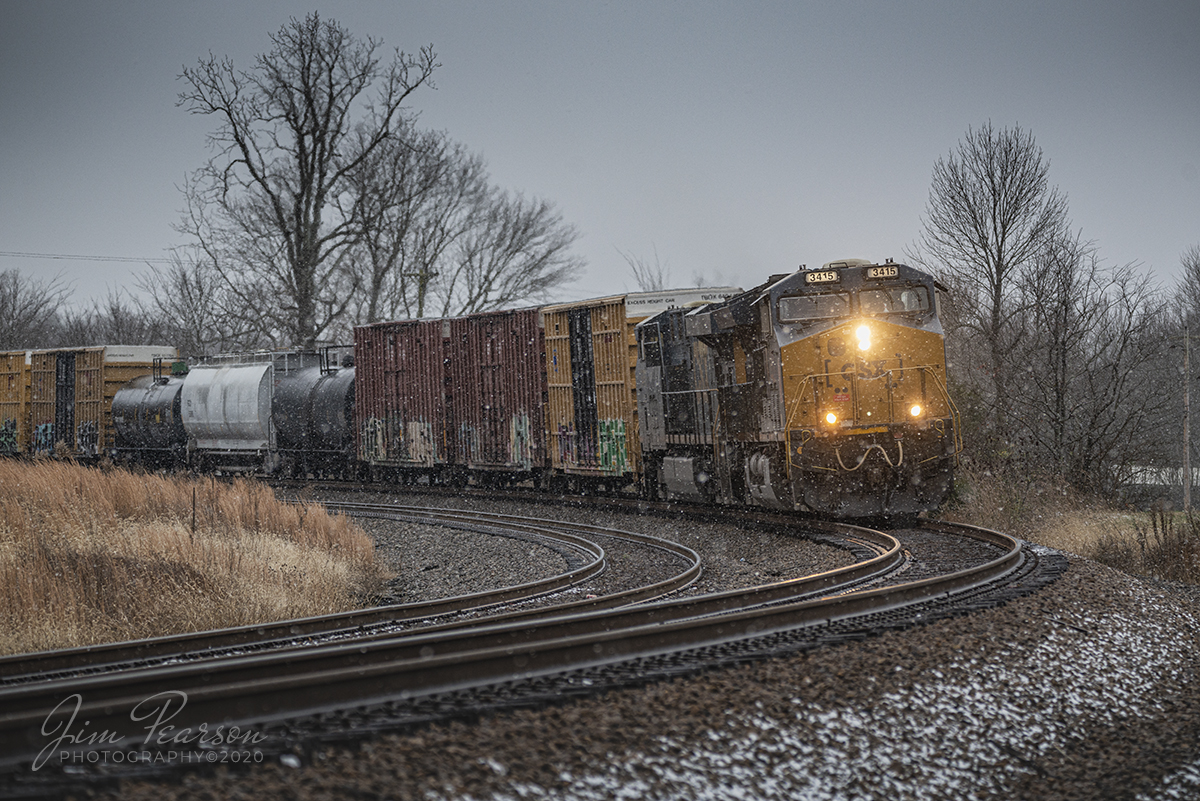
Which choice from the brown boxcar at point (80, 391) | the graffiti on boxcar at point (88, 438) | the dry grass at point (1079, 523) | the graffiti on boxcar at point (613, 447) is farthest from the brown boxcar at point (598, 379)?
the graffiti on boxcar at point (88, 438)

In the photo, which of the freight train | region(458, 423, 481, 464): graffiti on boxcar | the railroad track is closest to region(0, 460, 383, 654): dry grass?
the railroad track

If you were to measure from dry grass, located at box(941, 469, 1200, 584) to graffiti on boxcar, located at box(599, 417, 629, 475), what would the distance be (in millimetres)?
5668

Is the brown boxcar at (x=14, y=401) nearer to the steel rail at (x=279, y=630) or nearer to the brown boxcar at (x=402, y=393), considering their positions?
the brown boxcar at (x=402, y=393)

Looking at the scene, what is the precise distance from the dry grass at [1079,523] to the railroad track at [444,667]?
4.74 m

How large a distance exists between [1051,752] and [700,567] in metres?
5.73

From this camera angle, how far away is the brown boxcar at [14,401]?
99.0ft

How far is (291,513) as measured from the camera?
45.0 feet

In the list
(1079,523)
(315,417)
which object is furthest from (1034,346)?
(315,417)

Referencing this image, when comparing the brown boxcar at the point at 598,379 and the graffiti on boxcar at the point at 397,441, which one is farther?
the graffiti on boxcar at the point at 397,441

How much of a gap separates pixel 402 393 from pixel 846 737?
19286mm

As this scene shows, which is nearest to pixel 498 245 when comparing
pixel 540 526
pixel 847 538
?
pixel 540 526

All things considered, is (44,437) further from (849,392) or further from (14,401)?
(849,392)

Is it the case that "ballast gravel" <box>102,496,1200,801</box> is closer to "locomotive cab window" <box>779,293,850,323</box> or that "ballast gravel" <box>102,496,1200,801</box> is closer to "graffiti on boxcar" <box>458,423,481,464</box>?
"locomotive cab window" <box>779,293,850,323</box>

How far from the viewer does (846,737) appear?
4371 mm
